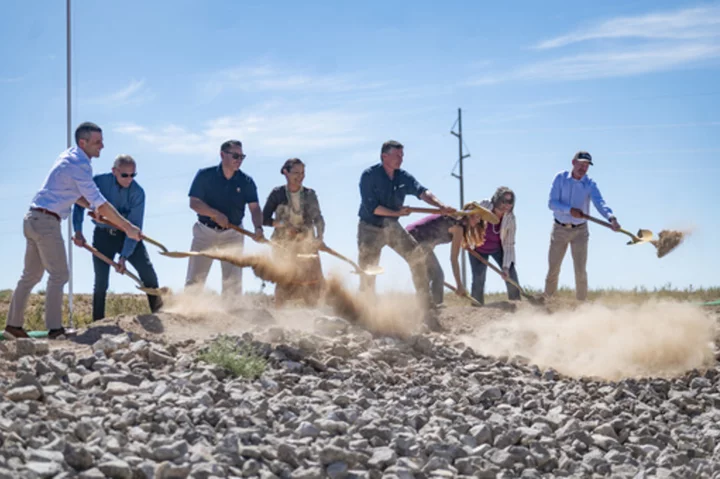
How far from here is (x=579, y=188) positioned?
1276 cm

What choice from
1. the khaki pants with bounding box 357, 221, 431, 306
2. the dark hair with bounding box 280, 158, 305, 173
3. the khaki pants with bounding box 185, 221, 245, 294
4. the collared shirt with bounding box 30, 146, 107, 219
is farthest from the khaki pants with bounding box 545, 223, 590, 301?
the collared shirt with bounding box 30, 146, 107, 219

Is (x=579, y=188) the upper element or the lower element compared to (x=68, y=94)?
lower

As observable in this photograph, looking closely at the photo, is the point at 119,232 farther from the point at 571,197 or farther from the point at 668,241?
the point at 668,241

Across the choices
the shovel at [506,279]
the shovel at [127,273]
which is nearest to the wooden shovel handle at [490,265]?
the shovel at [506,279]

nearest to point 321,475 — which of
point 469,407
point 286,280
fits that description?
point 469,407

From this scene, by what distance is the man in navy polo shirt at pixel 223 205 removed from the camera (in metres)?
10.6

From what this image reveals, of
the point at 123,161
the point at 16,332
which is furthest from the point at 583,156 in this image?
the point at 16,332

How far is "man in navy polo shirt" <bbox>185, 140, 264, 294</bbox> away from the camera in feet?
34.7

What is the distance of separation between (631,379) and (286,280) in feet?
13.2

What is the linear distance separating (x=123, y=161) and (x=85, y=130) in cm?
115

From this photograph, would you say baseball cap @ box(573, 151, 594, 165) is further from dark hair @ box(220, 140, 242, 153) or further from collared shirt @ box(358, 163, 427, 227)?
dark hair @ box(220, 140, 242, 153)

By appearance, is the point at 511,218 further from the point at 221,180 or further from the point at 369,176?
the point at 221,180

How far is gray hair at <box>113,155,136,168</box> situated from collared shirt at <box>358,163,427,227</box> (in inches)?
116

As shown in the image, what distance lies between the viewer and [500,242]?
1270 cm
